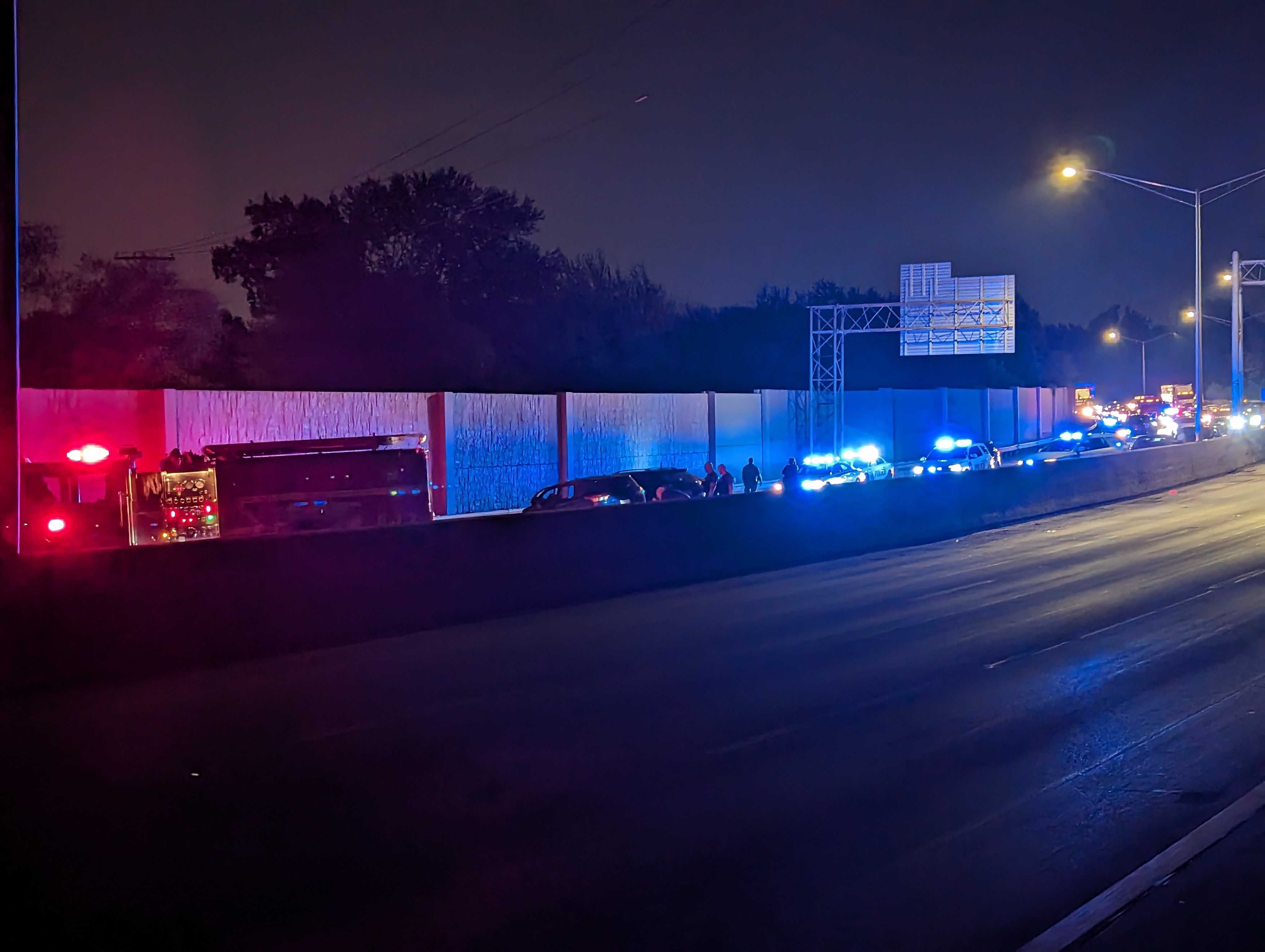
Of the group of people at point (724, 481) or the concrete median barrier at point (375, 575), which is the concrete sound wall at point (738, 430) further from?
the concrete median barrier at point (375, 575)

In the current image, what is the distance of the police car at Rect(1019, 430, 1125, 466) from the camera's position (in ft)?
179

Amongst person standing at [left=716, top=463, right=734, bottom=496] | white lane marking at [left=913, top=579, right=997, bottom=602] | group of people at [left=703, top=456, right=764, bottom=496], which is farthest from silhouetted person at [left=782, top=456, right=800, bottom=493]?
white lane marking at [left=913, top=579, right=997, bottom=602]

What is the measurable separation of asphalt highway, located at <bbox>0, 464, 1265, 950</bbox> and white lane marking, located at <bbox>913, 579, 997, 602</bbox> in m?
1.66

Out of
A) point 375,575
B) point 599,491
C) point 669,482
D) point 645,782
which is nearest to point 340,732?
point 645,782

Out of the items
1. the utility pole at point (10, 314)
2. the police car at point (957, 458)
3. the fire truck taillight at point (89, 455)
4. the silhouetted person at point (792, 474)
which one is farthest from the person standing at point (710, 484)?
the utility pole at point (10, 314)

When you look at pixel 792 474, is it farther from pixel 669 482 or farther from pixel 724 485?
pixel 669 482

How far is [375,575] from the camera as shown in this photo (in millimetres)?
14914

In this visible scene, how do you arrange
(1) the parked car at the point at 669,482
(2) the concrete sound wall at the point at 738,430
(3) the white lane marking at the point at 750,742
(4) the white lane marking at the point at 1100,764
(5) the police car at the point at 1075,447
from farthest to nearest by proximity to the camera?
1. (5) the police car at the point at 1075,447
2. (2) the concrete sound wall at the point at 738,430
3. (1) the parked car at the point at 669,482
4. (3) the white lane marking at the point at 750,742
5. (4) the white lane marking at the point at 1100,764

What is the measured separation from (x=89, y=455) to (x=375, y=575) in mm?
12179

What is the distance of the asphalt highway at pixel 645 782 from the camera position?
19.3 ft

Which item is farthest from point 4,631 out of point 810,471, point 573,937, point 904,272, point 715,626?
point 904,272

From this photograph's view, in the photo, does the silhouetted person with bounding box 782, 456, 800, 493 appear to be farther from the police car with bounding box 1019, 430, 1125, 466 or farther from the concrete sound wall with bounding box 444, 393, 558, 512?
the police car with bounding box 1019, 430, 1125, 466

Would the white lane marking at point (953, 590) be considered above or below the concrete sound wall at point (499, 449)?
below

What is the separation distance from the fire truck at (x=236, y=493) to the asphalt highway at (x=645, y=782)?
9558 mm
